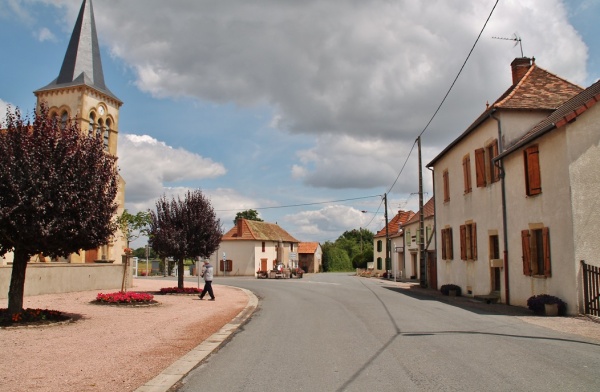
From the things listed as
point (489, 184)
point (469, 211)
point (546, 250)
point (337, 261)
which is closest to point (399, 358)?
point (546, 250)

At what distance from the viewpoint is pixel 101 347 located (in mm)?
8945

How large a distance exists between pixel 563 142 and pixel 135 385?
13.2 metres

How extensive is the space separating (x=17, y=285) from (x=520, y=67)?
21.0 metres

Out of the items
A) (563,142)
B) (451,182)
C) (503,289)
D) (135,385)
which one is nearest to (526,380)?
(135,385)

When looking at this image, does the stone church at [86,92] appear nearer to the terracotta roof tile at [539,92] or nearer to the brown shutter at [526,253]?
the terracotta roof tile at [539,92]

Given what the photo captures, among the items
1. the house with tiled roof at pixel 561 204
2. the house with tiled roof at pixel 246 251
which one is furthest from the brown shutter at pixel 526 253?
the house with tiled roof at pixel 246 251

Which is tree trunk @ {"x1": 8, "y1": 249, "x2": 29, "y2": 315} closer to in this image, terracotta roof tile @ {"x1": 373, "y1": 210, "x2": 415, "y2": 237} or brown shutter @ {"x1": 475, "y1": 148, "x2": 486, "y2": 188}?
brown shutter @ {"x1": 475, "y1": 148, "x2": 486, "y2": 188}

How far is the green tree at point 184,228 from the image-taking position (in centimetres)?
2241

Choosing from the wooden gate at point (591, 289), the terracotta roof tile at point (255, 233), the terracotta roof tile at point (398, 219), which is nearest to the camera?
the wooden gate at point (591, 289)

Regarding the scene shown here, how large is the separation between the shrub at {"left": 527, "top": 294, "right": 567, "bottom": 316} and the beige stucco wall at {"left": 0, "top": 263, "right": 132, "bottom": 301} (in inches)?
680

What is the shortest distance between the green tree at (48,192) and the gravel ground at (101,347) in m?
1.96

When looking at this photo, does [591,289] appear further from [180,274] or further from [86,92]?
[86,92]

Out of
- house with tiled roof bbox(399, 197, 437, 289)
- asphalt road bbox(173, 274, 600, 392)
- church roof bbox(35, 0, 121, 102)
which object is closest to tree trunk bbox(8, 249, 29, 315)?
asphalt road bbox(173, 274, 600, 392)

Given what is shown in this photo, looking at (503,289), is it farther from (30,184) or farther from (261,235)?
(261,235)
